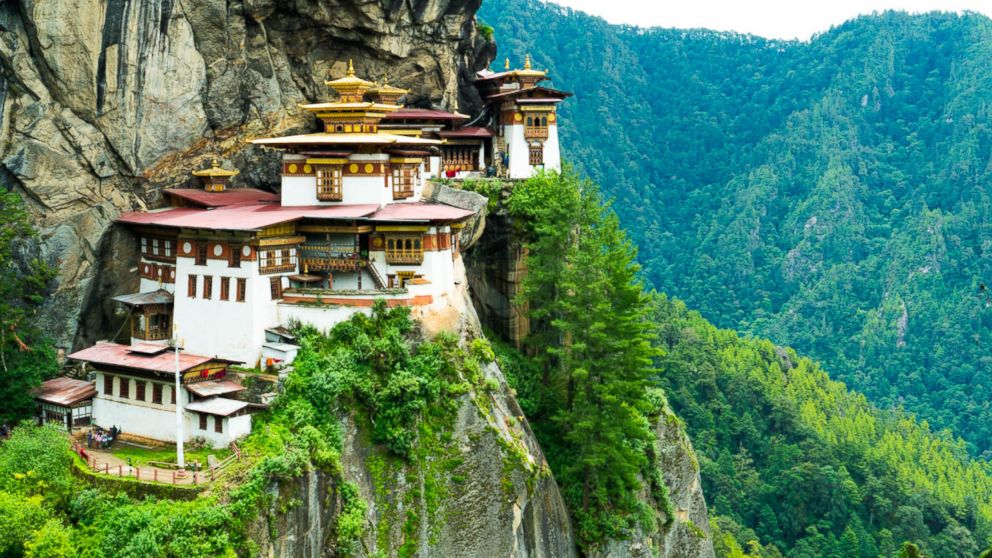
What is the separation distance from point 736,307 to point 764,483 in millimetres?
82174

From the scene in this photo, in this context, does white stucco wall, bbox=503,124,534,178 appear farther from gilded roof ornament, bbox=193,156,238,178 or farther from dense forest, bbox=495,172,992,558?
gilded roof ornament, bbox=193,156,238,178

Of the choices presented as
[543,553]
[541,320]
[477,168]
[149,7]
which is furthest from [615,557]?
[149,7]

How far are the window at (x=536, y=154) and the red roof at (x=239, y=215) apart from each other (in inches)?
701

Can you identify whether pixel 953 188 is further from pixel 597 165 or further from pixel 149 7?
Answer: pixel 149 7

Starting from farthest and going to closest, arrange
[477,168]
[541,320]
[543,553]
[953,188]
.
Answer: [953,188]
[477,168]
[541,320]
[543,553]

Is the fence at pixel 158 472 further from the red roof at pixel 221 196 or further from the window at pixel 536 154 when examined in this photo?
the window at pixel 536 154

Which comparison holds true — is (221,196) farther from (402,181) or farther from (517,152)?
(517,152)

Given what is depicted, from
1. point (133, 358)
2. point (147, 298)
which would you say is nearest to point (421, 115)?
point (147, 298)

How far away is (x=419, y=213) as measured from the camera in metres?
48.2

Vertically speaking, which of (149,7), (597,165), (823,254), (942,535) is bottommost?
(942,535)

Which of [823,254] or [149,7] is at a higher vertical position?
[149,7]

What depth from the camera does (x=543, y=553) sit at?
4900cm

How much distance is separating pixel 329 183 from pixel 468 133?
15.6 meters

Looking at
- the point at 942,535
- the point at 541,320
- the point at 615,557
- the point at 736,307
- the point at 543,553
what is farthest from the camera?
the point at 736,307
